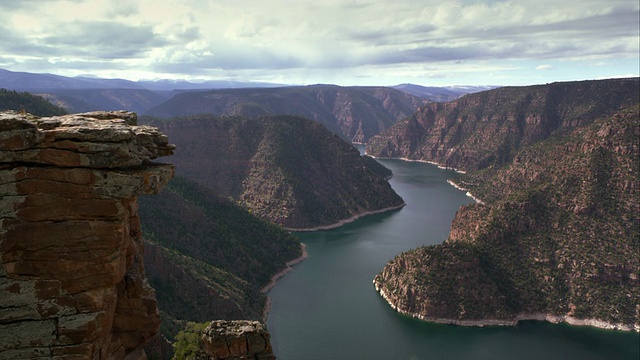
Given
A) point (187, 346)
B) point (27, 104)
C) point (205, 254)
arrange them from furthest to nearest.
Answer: point (27, 104)
point (205, 254)
point (187, 346)

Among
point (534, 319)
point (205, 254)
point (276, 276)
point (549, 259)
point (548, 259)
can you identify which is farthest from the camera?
point (276, 276)

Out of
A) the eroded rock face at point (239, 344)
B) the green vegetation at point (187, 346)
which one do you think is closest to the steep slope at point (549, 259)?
the green vegetation at point (187, 346)

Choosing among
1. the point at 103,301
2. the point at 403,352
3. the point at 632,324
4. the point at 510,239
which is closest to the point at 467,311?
the point at 403,352

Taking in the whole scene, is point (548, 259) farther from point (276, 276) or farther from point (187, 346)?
point (187, 346)

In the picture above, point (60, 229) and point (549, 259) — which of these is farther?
point (549, 259)

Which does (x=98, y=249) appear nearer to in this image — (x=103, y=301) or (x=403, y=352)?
(x=103, y=301)

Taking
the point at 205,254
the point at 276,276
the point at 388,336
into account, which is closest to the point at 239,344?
the point at 388,336

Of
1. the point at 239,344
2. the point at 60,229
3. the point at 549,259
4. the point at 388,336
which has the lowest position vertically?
the point at 388,336
